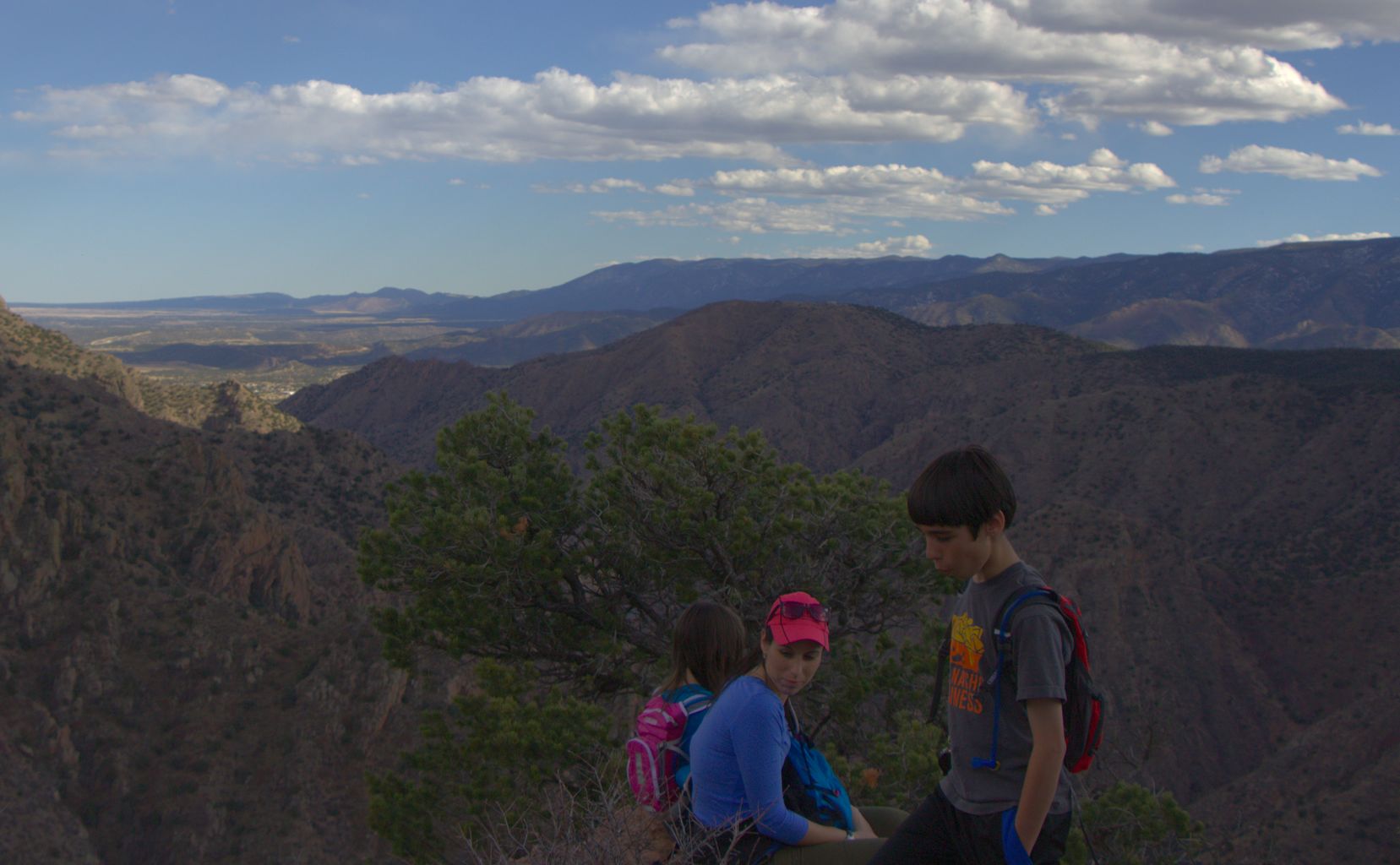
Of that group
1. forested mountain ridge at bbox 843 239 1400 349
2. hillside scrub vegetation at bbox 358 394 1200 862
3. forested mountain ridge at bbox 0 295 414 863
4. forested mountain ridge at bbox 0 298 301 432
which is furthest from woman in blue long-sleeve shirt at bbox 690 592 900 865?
forested mountain ridge at bbox 843 239 1400 349

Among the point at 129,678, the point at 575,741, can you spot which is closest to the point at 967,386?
the point at 129,678

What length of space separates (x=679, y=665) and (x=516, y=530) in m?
7.17

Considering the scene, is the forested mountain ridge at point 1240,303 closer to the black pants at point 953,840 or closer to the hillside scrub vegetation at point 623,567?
the hillside scrub vegetation at point 623,567

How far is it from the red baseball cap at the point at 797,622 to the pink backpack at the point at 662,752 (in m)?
0.58

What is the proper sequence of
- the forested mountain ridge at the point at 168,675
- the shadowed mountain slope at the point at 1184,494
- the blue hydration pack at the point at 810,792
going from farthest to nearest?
the shadowed mountain slope at the point at 1184,494, the forested mountain ridge at the point at 168,675, the blue hydration pack at the point at 810,792

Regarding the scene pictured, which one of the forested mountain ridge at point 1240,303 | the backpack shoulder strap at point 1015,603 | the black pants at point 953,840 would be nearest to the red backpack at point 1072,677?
the backpack shoulder strap at point 1015,603

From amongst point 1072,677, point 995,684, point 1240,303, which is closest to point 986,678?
point 995,684

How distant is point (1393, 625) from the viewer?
1201 inches

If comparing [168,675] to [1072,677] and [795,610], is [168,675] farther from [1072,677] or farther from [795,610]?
[1072,677]

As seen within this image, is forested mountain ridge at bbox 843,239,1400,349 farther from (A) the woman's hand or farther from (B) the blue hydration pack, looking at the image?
(B) the blue hydration pack

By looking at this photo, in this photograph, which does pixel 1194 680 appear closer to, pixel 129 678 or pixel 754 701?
pixel 129 678

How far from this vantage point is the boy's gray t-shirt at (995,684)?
318 centimetres

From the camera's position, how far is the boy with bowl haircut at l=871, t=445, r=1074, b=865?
3.28 meters

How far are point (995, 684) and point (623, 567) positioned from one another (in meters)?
8.84
